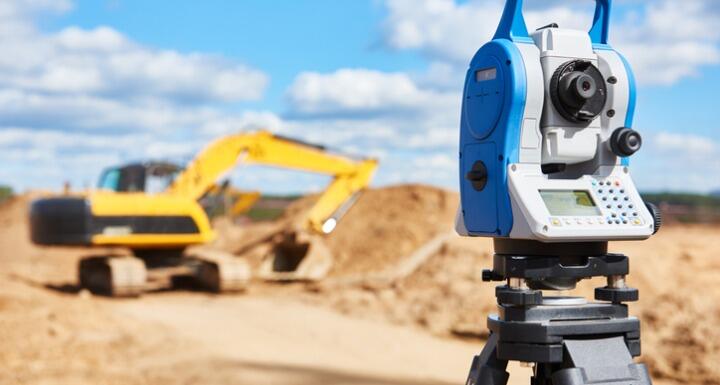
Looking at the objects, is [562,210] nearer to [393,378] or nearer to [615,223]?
[615,223]

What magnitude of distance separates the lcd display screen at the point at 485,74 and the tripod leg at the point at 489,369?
0.98m

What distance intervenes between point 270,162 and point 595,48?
38.4 feet

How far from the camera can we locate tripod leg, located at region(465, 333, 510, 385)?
318 cm

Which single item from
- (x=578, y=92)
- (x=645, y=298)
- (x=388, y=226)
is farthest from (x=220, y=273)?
(x=578, y=92)

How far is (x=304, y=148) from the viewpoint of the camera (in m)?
15.0

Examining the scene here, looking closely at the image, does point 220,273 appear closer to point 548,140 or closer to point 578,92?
point 548,140

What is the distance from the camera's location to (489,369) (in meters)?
3.19

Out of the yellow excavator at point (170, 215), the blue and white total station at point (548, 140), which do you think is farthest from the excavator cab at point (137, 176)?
the blue and white total station at point (548, 140)

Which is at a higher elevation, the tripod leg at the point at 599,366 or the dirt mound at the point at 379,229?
the tripod leg at the point at 599,366

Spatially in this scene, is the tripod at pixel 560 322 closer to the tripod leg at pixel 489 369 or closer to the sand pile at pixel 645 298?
the tripod leg at pixel 489 369

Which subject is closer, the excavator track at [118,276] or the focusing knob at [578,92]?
the focusing knob at [578,92]

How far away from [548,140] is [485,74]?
35 cm

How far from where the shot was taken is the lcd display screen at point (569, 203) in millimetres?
3035

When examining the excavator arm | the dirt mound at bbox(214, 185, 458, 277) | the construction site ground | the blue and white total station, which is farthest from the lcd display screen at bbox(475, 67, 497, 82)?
the dirt mound at bbox(214, 185, 458, 277)
